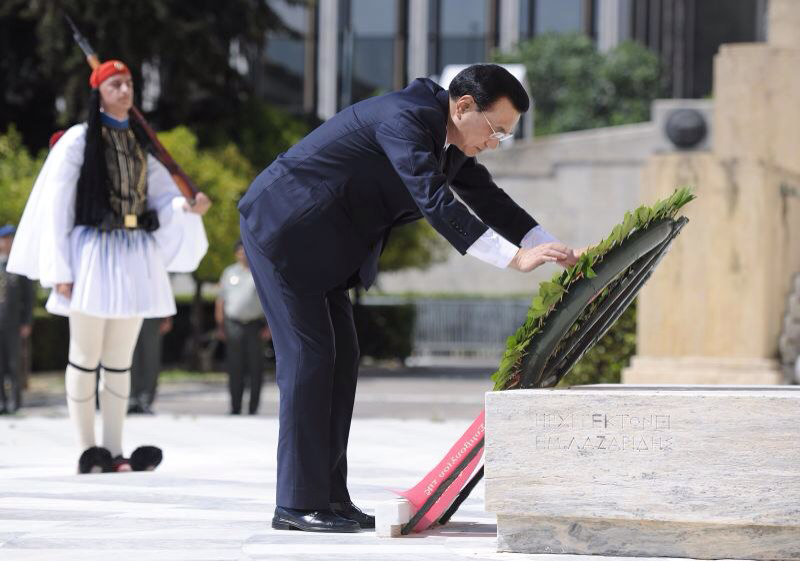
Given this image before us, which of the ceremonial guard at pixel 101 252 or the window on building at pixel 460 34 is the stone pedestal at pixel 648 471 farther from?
the window on building at pixel 460 34

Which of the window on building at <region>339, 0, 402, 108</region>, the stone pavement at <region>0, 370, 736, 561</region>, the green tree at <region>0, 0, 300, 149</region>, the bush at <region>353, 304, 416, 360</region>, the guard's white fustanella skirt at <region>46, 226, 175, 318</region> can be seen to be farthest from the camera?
the window on building at <region>339, 0, 402, 108</region>

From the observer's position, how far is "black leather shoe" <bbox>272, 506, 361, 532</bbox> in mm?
5355

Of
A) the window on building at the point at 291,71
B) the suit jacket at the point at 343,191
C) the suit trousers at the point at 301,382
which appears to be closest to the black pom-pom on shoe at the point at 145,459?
the suit trousers at the point at 301,382

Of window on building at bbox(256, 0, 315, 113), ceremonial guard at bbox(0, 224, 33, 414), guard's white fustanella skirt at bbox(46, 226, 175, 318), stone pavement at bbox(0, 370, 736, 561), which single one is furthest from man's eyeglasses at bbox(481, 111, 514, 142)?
window on building at bbox(256, 0, 315, 113)

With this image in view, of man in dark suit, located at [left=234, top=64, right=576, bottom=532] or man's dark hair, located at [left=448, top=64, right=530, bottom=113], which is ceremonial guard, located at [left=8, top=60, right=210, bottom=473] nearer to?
man in dark suit, located at [left=234, top=64, right=576, bottom=532]

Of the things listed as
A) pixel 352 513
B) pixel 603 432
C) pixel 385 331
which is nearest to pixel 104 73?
A: pixel 352 513

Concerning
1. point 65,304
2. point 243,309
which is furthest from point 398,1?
point 65,304

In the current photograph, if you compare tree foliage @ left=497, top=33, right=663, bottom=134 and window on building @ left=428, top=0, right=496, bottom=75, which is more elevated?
window on building @ left=428, top=0, right=496, bottom=75

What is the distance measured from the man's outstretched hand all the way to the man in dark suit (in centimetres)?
35

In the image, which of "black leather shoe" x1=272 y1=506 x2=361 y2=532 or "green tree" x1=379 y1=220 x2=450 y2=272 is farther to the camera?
"green tree" x1=379 y1=220 x2=450 y2=272

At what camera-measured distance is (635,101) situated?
1903 inches

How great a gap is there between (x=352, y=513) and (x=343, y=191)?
1170 millimetres

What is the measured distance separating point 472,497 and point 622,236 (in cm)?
226

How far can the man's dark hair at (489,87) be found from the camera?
5109mm
